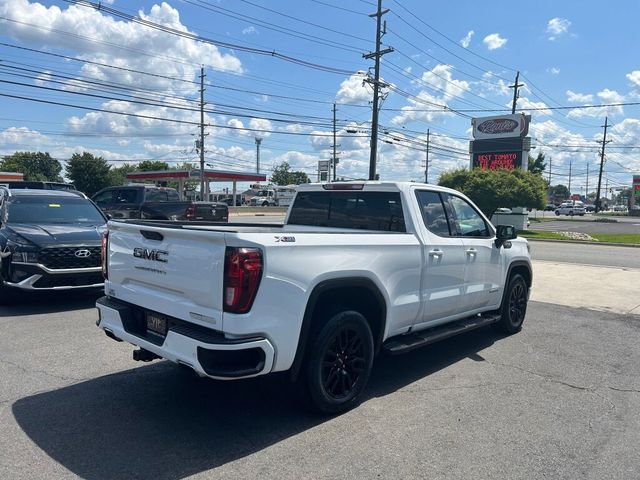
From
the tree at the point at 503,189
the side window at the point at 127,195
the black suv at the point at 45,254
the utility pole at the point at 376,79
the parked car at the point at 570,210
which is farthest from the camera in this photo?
the parked car at the point at 570,210

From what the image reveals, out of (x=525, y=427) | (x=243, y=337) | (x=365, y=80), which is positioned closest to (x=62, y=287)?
(x=243, y=337)

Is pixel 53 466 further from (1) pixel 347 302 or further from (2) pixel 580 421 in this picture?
(2) pixel 580 421

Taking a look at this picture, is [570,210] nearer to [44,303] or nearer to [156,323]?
[44,303]

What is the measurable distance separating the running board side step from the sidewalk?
412 centimetres

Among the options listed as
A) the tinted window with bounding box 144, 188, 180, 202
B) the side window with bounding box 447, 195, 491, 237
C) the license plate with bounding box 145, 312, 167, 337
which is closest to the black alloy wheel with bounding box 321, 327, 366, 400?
the license plate with bounding box 145, 312, 167, 337

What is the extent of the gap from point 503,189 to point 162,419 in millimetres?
33005

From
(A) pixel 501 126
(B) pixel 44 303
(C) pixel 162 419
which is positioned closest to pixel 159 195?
(B) pixel 44 303

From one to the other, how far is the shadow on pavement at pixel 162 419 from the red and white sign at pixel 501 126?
4128cm

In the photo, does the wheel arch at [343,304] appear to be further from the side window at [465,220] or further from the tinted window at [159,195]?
the tinted window at [159,195]

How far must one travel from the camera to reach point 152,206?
51.6 feet

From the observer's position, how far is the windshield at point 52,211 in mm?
8386

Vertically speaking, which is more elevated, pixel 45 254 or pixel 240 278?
pixel 240 278

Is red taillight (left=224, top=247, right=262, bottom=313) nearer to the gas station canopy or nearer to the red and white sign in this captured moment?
the red and white sign

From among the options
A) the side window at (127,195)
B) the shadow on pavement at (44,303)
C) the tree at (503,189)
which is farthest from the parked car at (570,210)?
the shadow on pavement at (44,303)
